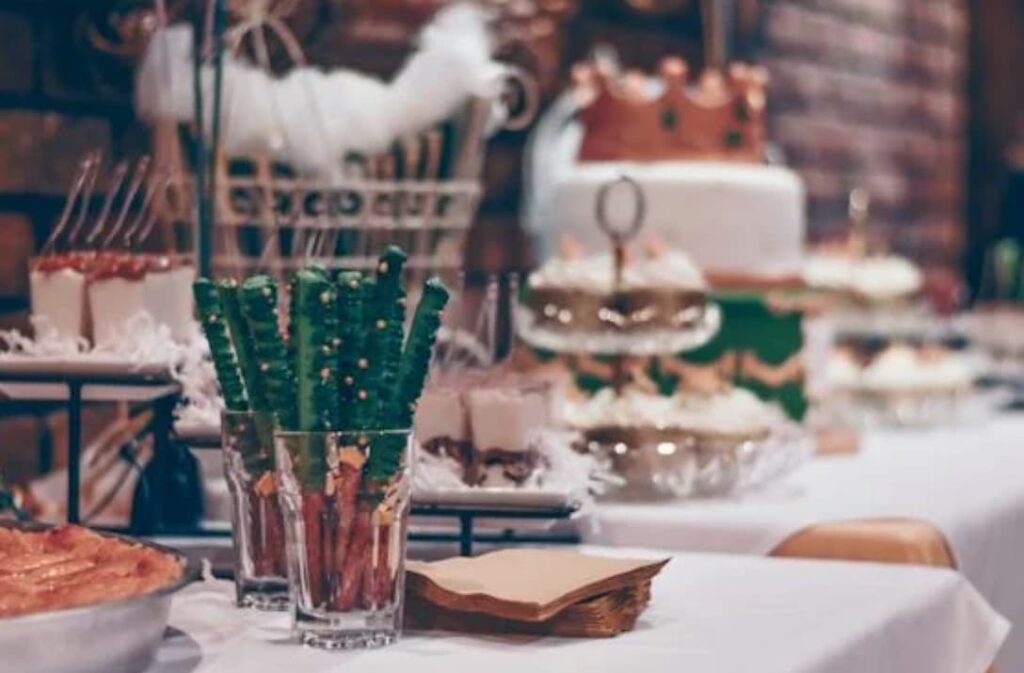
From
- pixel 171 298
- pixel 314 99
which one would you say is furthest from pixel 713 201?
pixel 171 298

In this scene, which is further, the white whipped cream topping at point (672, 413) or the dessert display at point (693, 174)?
the dessert display at point (693, 174)

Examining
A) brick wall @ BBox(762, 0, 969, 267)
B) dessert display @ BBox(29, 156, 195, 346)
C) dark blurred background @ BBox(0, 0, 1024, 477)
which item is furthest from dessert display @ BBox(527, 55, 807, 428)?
brick wall @ BBox(762, 0, 969, 267)

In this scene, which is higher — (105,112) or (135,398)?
(105,112)

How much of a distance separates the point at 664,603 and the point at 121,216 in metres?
0.68

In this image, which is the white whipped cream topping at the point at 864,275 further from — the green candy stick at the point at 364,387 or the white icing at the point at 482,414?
the green candy stick at the point at 364,387

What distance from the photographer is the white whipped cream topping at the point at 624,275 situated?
240 centimetres

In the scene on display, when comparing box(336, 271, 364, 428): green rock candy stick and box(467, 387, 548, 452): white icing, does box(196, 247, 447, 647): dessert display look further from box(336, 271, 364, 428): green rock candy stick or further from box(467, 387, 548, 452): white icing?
box(467, 387, 548, 452): white icing

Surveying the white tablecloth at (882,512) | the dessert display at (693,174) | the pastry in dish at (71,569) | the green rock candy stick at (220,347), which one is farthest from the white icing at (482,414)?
the dessert display at (693,174)

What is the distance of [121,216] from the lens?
1.91m

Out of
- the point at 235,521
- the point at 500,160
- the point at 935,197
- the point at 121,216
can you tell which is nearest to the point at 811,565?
the point at 235,521

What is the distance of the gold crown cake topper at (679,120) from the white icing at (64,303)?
116cm

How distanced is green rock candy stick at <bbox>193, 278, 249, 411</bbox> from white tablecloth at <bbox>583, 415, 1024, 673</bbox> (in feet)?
1.65

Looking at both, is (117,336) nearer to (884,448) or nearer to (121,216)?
(121,216)

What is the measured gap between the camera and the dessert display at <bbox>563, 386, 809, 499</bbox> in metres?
2.22
